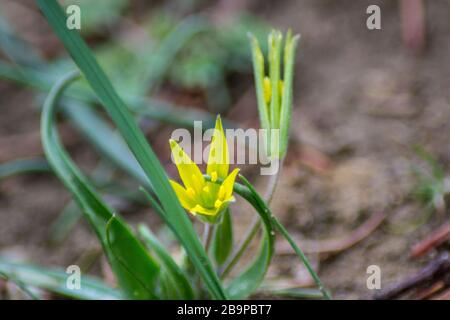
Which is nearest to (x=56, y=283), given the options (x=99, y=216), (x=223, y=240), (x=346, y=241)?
(x=99, y=216)

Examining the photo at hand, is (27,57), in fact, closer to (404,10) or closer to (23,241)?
(23,241)

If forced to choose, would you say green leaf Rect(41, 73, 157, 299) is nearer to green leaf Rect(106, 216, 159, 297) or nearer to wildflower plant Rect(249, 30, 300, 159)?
green leaf Rect(106, 216, 159, 297)

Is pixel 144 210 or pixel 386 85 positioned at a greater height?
pixel 386 85

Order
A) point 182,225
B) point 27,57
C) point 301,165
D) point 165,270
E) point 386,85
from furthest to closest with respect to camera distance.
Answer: point 27,57 < point 386,85 < point 301,165 < point 165,270 < point 182,225

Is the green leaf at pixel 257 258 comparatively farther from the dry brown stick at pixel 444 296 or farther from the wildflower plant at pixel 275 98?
the dry brown stick at pixel 444 296

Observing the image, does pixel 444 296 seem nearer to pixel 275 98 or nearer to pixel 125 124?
pixel 275 98

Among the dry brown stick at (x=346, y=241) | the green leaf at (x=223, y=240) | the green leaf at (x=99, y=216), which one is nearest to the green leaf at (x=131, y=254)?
the green leaf at (x=99, y=216)

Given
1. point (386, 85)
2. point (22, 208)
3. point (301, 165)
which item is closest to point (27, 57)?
point (22, 208)

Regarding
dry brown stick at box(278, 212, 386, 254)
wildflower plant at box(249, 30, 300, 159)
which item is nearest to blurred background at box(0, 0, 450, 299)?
dry brown stick at box(278, 212, 386, 254)
